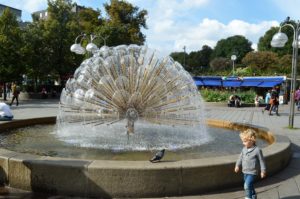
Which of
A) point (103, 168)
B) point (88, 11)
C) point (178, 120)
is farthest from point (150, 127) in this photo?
point (88, 11)

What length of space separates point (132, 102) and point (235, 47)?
107909 millimetres

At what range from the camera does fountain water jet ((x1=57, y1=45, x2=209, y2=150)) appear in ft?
32.4

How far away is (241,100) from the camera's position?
105ft

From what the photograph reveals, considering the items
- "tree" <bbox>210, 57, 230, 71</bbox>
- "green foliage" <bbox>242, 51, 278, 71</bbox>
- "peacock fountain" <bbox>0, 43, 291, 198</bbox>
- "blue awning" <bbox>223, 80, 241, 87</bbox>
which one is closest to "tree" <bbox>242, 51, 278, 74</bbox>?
"green foliage" <bbox>242, 51, 278, 71</bbox>

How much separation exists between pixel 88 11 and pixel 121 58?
4491cm

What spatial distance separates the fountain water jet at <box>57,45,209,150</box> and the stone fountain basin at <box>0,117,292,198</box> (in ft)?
9.84

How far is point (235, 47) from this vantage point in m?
113

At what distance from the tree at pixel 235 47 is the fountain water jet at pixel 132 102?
104 metres

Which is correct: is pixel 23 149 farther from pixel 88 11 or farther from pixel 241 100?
pixel 88 11

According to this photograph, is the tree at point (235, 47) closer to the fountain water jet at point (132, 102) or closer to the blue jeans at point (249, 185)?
the fountain water jet at point (132, 102)

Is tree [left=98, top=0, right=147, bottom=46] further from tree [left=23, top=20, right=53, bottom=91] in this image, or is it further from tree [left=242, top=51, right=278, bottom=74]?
tree [left=242, top=51, right=278, bottom=74]

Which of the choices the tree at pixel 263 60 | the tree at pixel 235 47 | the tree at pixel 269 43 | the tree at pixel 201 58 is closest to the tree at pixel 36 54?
the tree at pixel 263 60

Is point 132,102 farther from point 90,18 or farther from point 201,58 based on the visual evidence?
point 201,58

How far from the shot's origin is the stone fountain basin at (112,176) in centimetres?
585
